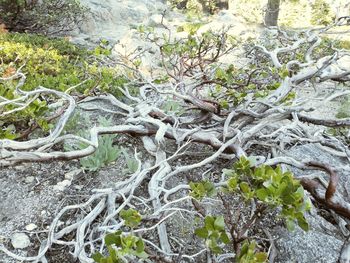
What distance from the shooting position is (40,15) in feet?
26.2

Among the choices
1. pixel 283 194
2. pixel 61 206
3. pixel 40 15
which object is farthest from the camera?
pixel 40 15

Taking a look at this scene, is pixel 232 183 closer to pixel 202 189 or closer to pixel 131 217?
pixel 202 189

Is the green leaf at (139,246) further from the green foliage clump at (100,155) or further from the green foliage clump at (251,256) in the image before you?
the green foliage clump at (100,155)

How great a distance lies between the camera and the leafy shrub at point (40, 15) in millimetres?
7602

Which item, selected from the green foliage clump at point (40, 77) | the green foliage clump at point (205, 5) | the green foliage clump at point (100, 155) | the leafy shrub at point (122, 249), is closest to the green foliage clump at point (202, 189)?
the leafy shrub at point (122, 249)

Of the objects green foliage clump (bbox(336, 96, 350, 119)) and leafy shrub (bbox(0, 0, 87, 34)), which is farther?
leafy shrub (bbox(0, 0, 87, 34))

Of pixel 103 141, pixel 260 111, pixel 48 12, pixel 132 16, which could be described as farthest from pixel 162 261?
pixel 132 16

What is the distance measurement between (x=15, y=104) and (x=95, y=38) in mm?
7195

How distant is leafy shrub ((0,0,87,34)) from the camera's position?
24.9 feet

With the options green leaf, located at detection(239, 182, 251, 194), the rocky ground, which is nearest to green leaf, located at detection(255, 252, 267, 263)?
green leaf, located at detection(239, 182, 251, 194)

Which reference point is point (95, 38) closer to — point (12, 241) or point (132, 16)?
point (132, 16)

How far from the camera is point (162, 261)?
59.3 inches

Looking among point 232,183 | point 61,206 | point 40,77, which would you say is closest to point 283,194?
point 232,183

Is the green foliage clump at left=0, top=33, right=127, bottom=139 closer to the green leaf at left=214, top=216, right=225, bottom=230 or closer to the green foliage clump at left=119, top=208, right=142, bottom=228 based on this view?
the green foliage clump at left=119, top=208, right=142, bottom=228
